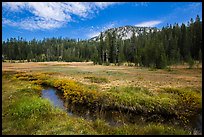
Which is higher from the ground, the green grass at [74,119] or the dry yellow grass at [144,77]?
the dry yellow grass at [144,77]

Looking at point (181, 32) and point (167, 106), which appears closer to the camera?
point (167, 106)

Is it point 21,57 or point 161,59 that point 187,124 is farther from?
point 21,57

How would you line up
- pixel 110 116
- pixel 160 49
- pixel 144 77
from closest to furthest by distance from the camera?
pixel 110 116 < pixel 144 77 < pixel 160 49

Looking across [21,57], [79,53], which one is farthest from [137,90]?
[79,53]

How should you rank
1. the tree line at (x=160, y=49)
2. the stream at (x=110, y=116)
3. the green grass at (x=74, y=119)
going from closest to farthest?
the green grass at (x=74, y=119) < the stream at (x=110, y=116) < the tree line at (x=160, y=49)

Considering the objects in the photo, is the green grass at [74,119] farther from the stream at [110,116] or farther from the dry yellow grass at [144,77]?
the dry yellow grass at [144,77]

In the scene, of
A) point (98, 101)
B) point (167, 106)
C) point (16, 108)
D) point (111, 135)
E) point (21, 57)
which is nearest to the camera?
point (111, 135)

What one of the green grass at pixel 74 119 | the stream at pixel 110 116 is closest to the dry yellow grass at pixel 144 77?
the green grass at pixel 74 119

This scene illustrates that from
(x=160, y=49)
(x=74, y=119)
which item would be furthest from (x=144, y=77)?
(x=160, y=49)

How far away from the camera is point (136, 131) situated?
14797 mm

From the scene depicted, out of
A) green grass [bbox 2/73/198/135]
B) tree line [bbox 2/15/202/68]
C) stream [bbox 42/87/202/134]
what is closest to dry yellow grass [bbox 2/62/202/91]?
green grass [bbox 2/73/198/135]

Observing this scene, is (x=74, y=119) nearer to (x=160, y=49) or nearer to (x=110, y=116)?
(x=110, y=116)

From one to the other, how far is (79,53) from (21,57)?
43384 millimetres

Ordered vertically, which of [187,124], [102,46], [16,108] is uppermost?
[102,46]
